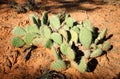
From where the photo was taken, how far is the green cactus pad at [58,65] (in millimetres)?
3238

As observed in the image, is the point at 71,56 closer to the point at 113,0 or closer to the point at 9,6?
the point at 9,6

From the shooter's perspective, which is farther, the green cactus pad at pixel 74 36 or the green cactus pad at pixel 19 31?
the green cactus pad at pixel 19 31

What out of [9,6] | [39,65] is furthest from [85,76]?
[9,6]

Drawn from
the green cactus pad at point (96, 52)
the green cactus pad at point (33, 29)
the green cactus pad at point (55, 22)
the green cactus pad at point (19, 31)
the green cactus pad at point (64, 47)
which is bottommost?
the green cactus pad at point (96, 52)

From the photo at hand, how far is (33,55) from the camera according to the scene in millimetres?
3590

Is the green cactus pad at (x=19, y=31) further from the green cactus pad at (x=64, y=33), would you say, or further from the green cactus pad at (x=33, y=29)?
the green cactus pad at (x=64, y=33)

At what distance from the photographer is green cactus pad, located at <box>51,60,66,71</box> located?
10.6ft

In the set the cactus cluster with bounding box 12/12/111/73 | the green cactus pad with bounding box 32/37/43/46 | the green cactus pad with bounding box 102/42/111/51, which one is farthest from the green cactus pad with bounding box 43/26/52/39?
the green cactus pad with bounding box 102/42/111/51

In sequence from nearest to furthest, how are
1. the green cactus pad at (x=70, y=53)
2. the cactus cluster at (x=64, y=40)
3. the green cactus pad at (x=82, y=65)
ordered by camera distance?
the green cactus pad at (x=82, y=65) → the green cactus pad at (x=70, y=53) → the cactus cluster at (x=64, y=40)

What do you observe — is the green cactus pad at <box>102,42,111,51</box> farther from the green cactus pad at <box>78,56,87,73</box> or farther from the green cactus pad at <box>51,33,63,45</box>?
the green cactus pad at <box>51,33,63,45</box>

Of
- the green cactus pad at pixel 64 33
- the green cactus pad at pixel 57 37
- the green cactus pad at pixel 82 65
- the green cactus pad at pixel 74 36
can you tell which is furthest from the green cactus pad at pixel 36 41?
the green cactus pad at pixel 82 65

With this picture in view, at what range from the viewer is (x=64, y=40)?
3.50 metres

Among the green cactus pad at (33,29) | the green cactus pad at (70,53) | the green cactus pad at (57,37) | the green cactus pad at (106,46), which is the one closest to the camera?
the green cactus pad at (70,53)

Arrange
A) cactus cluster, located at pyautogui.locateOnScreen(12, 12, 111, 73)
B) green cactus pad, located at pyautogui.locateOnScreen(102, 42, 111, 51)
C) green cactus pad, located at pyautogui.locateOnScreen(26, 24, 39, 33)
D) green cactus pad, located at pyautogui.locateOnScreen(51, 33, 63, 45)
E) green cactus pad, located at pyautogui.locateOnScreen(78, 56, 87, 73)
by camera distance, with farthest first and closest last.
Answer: green cactus pad, located at pyautogui.locateOnScreen(26, 24, 39, 33)
green cactus pad, located at pyautogui.locateOnScreen(102, 42, 111, 51)
green cactus pad, located at pyautogui.locateOnScreen(51, 33, 63, 45)
cactus cluster, located at pyautogui.locateOnScreen(12, 12, 111, 73)
green cactus pad, located at pyautogui.locateOnScreen(78, 56, 87, 73)
